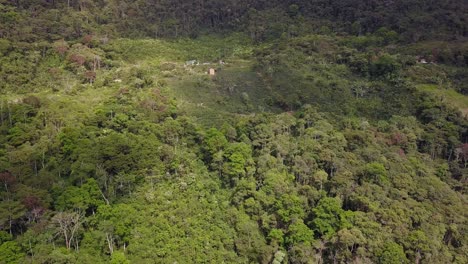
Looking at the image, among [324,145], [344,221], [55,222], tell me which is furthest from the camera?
[324,145]

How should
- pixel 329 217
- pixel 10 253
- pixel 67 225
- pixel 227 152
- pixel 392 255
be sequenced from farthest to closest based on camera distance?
1. pixel 227 152
2. pixel 329 217
3. pixel 392 255
4. pixel 67 225
5. pixel 10 253

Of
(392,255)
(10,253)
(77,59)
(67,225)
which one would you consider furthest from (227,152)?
(77,59)

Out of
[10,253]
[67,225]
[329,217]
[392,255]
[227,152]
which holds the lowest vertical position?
[392,255]

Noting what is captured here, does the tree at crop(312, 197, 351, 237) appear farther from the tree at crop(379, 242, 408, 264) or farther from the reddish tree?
the reddish tree

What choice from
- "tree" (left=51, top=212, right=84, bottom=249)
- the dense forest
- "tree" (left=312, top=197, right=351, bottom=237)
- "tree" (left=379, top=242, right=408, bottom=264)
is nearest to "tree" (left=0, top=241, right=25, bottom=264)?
the dense forest

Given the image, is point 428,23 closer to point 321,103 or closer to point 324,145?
point 321,103

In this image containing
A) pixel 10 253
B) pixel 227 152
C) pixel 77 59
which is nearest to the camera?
pixel 10 253

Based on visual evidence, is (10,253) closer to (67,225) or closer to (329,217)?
(67,225)

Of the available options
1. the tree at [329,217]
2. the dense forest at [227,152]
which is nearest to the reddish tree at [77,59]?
the dense forest at [227,152]

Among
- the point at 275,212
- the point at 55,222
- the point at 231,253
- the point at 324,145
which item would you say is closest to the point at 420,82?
the point at 324,145
